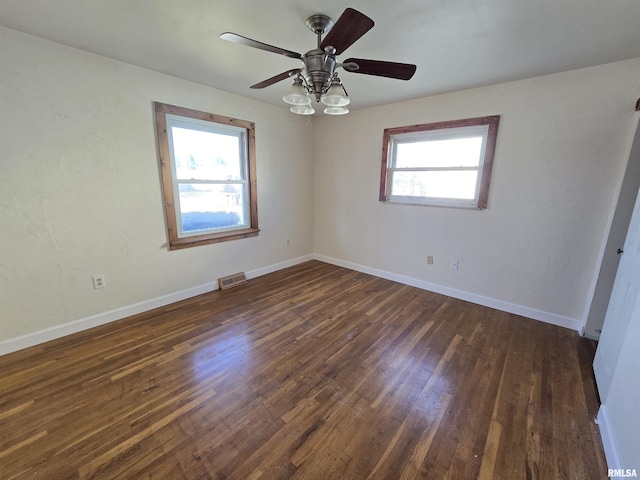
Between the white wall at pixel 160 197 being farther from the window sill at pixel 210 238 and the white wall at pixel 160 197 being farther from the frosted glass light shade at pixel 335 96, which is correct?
the frosted glass light shade at pixel 335 96

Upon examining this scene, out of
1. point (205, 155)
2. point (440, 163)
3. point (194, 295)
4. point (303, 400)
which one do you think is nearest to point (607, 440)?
point (303, 400)

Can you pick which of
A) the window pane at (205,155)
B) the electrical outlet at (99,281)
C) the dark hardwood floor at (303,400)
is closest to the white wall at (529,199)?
the dark hardwood floor at (303,400)

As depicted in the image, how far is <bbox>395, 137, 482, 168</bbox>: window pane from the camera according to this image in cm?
294

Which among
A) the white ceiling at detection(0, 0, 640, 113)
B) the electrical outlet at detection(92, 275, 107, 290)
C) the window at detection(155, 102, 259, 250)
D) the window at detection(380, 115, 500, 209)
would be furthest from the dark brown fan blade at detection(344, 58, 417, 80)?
the electrical outlet at detection(92, 275, 107, 290)

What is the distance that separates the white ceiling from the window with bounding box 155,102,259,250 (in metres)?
0.56

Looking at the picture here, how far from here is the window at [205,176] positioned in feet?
9.04

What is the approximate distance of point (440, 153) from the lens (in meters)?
3.16

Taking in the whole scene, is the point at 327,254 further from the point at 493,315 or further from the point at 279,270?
the point at 493,315

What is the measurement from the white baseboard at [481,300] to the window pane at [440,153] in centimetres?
149

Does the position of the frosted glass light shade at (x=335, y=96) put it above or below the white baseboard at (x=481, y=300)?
above

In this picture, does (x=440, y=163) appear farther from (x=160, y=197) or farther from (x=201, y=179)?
(x=160, y=197)

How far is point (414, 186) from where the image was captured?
3.41 meters

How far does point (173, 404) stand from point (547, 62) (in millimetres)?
3722

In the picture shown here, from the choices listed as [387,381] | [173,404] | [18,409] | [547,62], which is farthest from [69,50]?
[547,62]
